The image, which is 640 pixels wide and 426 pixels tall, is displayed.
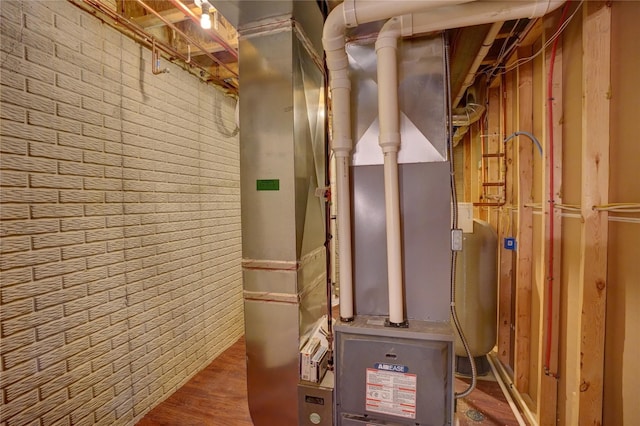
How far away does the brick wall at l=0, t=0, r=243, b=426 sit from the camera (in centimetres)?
149

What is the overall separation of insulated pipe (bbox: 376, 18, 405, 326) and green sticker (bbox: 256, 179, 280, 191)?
665mm

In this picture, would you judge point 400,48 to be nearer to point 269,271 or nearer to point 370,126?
point 370,126

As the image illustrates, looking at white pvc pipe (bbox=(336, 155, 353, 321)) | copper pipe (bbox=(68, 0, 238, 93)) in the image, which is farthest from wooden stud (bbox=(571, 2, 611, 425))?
copper pipe (bbox=(68, 0, 238, 93))

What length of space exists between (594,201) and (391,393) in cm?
137

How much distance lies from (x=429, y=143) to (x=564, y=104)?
1068 mm

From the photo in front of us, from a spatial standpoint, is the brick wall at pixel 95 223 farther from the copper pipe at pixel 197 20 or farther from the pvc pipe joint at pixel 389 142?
the pvc pipe joint at pixel 389 142

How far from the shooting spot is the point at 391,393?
1342 millimetres

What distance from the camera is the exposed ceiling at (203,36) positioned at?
179cm

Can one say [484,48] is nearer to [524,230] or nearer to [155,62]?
[524,230]

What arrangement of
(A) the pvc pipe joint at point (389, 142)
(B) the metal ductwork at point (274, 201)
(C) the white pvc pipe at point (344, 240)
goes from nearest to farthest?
(A) the pvc pipe joint at point (389, 142) → (C) the white pvc pipe at point (344, 240) → (B) the metal ductwork at point (274, 201)

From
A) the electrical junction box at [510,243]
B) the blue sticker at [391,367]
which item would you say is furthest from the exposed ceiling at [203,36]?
the blue sticker at [391,367]

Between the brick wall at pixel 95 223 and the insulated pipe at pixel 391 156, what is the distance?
186 cm

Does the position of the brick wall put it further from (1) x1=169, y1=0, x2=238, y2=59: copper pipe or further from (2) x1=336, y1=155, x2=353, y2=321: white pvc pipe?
(2) x1=336, y1=155, x2=353, y2=321: white pvc pipe

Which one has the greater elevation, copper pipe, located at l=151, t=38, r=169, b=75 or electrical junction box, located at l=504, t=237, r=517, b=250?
copper pipe, located at l=151, t=38, r=169, b=75
